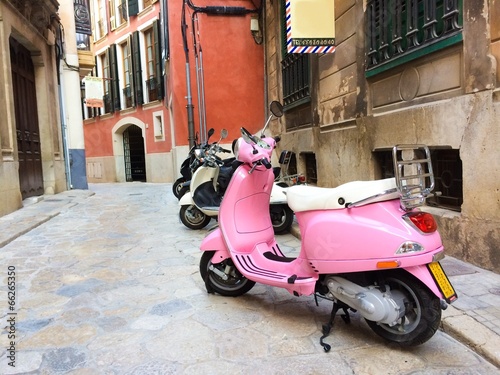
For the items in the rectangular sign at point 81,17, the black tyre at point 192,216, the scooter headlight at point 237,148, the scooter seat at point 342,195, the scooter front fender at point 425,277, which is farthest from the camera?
A: the rectangular sign at point 81,17

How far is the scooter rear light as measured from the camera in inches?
91.9

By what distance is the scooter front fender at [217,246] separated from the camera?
131 inches

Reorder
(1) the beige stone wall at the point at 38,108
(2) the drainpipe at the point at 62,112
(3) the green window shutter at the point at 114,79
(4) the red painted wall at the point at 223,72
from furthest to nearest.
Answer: (3) the green window shutter at the point at 114,79 < (2) the drainpipe at the point at 62,112 < (4) the red painted wall at the point at 223,72 < (1) the beige stone wall at the point at 38,108

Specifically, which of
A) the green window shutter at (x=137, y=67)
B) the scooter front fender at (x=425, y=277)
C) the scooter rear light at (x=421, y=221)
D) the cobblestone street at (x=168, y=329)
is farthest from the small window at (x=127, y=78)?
the scooter front fender at (x=425, y=277)

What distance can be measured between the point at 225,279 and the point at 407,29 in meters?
3.60

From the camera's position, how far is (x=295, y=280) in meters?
2.77

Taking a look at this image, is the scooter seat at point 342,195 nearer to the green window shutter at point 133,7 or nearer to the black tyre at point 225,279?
the black tyre at point 225,279

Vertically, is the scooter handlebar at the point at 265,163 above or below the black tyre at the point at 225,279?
above

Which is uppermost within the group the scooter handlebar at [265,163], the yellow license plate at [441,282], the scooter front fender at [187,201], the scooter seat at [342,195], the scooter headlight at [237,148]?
the scooter headlight at [237,148]

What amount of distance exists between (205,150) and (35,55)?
7.26 m

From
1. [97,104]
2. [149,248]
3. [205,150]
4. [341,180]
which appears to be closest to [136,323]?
[149,248]

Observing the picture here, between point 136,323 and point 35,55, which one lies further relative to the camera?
point 35,55

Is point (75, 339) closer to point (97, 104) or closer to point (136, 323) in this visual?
point (136, 323)

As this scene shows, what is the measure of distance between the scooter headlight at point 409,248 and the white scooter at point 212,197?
3347mm
